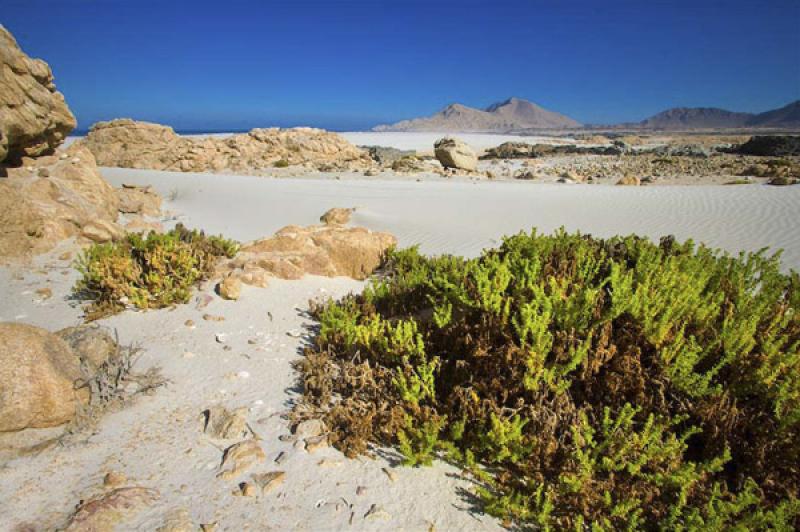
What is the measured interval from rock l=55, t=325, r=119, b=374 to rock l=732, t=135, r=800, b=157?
35.9 m

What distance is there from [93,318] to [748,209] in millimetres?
13939

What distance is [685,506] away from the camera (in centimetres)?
237

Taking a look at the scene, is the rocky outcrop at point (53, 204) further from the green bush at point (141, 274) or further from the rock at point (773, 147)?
the rock at point (773, 147)

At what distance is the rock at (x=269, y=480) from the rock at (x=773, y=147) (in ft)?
116

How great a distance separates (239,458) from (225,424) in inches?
15.9

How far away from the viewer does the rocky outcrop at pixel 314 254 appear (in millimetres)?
6234

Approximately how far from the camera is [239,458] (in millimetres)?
2928

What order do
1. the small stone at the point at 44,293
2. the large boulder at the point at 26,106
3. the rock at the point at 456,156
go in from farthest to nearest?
1. the rock at the point at 456,156
2. the large boulder at the point at 26,106
3. the small stone at the point at 44,293

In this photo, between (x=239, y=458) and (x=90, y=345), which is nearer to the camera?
(x=239, y=458)

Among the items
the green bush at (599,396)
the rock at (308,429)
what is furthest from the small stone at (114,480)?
the green bush at (599,396)

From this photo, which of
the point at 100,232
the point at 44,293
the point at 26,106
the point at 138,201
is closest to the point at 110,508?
the point at 44,293

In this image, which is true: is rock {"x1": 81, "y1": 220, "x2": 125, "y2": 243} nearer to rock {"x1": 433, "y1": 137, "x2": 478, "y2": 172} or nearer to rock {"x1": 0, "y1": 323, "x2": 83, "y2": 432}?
rock {"x1": 0, "y1": 323, "x2": 83, "y2": 432}

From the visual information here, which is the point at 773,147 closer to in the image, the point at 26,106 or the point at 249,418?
the point at 249,418

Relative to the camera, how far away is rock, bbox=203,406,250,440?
319 cm
